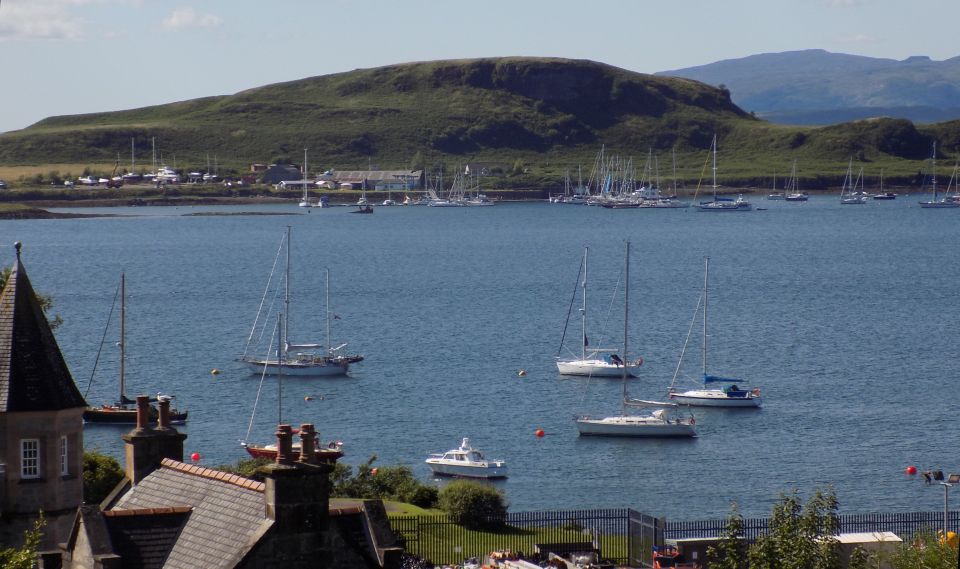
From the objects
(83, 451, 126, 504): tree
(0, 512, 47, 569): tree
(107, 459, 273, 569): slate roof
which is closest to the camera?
(107, 459, 273, 569): slate roof

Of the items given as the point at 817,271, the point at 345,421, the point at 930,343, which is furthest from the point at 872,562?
the point at 817,271

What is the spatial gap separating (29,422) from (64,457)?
68cm

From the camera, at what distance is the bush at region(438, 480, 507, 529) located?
3659 cm

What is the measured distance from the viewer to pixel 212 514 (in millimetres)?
16109

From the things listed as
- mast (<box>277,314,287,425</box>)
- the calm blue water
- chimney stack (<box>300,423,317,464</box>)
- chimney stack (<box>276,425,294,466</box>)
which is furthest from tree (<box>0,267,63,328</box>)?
chimney stack (<box>276,425,294,466</box>)

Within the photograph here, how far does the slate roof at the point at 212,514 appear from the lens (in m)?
15.3

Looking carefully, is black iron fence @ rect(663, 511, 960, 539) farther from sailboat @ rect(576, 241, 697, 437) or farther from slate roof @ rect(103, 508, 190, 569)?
slate roof @ rect(103, 508, 190, 569)

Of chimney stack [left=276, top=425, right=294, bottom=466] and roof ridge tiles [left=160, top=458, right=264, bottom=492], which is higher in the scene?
chimney stack [left=276, top=425, right=294, bottom=466]

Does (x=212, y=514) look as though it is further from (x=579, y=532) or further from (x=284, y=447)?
(x=579, y=532)

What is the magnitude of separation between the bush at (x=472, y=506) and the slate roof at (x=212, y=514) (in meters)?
19.4

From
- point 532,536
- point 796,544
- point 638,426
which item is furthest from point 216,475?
point 638,426

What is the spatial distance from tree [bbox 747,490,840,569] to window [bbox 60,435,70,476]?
863 cm

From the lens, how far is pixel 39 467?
18.8m

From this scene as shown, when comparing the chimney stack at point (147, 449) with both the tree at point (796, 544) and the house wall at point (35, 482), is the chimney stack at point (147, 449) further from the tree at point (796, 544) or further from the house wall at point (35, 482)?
the tree at point (796, 544)
